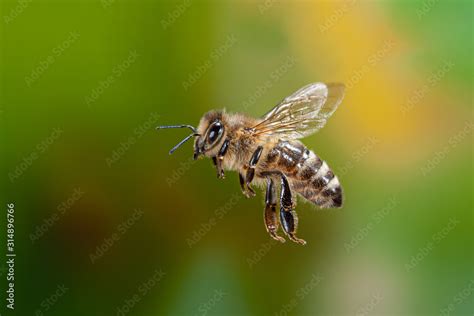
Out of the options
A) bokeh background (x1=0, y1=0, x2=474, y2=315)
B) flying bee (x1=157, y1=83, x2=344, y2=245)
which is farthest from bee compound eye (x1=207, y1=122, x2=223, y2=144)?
bokeh background (x1=0, y1=0, x2=474, y2=315)

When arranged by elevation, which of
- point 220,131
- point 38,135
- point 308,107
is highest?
point 308,107

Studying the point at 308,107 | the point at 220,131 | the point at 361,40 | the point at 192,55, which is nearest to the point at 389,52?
the point at 361,40

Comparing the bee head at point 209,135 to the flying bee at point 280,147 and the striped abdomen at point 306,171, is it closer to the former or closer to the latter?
the flying bee at point 280,147

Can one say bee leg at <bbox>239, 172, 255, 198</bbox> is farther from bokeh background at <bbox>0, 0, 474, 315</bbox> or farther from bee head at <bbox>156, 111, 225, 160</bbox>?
bokeh background at <bbox>0, 0, 474, 315</bbox>

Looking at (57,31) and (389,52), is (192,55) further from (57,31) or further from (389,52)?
(389,52)

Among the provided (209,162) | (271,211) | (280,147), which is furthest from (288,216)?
(209,162)

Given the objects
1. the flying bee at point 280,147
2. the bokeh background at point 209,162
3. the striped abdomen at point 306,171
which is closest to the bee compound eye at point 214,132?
the flying bee at point 280,147
